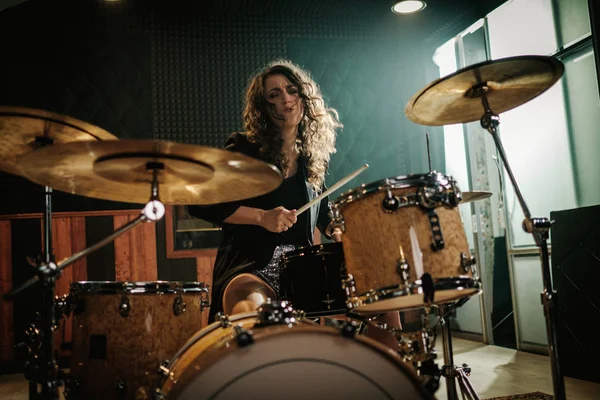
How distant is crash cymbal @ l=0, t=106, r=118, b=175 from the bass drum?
28.6 inches

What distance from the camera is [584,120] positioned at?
3723mm

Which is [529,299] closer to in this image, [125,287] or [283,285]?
[283,285]

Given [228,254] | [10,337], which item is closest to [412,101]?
[228,254]

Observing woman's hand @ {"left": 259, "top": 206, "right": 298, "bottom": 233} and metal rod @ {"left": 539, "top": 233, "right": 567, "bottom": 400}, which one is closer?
metal rod @ {"left": 539, "top": 233, "right": 567, "bottom": 400}

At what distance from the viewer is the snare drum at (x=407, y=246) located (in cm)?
154

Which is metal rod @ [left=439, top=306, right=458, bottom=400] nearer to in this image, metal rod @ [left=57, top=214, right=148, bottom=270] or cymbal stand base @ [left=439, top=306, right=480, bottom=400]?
cymbal stand base @ [left=439, top=306, right=480, bottom=400]

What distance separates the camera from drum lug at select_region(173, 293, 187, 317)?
2.17m

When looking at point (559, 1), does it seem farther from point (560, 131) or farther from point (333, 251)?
point (333, 251)

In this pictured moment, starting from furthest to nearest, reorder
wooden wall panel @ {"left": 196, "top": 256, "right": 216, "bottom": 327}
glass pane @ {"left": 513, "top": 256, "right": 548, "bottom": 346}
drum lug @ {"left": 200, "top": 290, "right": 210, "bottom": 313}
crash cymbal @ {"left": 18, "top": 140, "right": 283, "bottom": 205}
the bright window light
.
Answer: the bright window light → wooden wall panel @ {"left": 196, "top": 256, "right": 216, "bottom": 327} → glass pane @ {"left": 513, "top": 256, "right": 548, "bottom": 346} → drum lug @ {"left": 200, "top": 290, "right": 210, "bottom": 313} → crash cymbal @ {"left": 18, "top": 140, "right": 283, "bottom": 205}

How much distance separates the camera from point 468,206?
17.1 feet

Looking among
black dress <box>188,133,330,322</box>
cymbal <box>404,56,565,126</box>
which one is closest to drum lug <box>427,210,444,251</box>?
cymbal <box>404,56,565,126</box>

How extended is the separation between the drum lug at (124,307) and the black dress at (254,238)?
34 centimetres

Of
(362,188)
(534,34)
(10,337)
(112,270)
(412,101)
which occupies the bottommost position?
(10,337)

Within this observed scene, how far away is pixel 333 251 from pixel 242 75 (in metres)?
3.80
